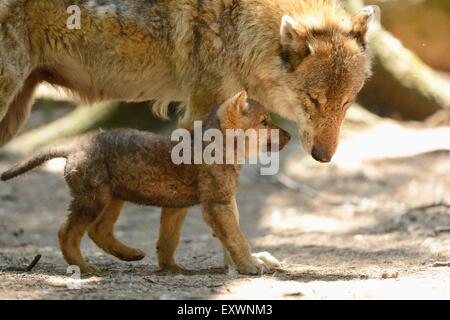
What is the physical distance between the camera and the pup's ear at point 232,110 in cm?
606

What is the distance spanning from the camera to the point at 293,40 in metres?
6.62

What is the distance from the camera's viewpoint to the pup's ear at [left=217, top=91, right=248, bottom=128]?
606 centimetres

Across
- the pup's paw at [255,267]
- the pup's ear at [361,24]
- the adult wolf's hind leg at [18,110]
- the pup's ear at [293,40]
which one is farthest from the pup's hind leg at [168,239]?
the pup's ear at [361,24]

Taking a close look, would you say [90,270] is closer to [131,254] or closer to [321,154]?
[131,254]

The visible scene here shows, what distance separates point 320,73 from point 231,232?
1513 millimetres

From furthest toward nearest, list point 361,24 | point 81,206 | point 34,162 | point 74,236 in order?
point 361,24, point 34,162, point 74,236, point 81,206

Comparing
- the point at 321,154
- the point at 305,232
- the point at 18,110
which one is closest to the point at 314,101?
the point at 321,154

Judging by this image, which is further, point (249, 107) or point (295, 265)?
point (295, 265)

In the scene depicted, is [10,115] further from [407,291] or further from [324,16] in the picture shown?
[407,291]

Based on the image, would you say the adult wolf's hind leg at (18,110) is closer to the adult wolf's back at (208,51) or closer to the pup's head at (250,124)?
the adult wolf's back at (208,51)

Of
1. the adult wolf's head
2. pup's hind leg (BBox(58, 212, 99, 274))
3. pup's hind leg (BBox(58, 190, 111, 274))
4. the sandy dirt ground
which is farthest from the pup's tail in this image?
the adult wolf's head

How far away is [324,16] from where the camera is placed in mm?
6828
